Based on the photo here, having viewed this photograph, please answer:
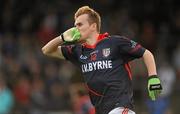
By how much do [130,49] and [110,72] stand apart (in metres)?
0.34

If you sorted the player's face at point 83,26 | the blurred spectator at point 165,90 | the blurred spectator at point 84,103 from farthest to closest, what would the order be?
1. the blurred spectator at point 165,90
2. the blurred spectator at point 84,103
3. the player's face at point 83,26

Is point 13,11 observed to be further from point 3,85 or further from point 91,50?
point 91,50

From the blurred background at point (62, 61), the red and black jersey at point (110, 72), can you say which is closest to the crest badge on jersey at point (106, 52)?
the red and black jersey at point (110, 72)

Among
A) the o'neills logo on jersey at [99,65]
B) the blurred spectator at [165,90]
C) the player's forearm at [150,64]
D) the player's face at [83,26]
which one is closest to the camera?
the player's forearm at [150,64]

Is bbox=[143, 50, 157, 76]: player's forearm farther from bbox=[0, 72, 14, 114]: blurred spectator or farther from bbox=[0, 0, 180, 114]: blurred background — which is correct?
bbox=[0, 72, 14, 114]: blurred spectator

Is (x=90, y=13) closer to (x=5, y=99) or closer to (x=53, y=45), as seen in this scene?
(x=53, y=45)

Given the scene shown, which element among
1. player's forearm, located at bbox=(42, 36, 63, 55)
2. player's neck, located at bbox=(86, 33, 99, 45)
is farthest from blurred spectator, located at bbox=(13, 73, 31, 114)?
player's neck, located at bbox=(86, 33, 99, 45)

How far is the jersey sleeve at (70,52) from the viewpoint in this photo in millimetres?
9055

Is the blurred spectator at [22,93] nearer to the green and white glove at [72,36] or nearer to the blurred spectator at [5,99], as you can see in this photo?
the blurred spectator at [5,99]

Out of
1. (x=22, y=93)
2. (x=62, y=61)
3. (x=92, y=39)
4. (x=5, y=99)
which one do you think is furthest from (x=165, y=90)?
(x=92, y=39)

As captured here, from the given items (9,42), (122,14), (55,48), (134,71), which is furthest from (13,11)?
(55,48)

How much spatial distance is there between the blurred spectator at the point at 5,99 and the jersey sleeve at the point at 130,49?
6.76 metres

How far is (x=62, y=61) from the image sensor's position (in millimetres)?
16844

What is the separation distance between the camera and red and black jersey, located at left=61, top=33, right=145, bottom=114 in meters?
8.65
